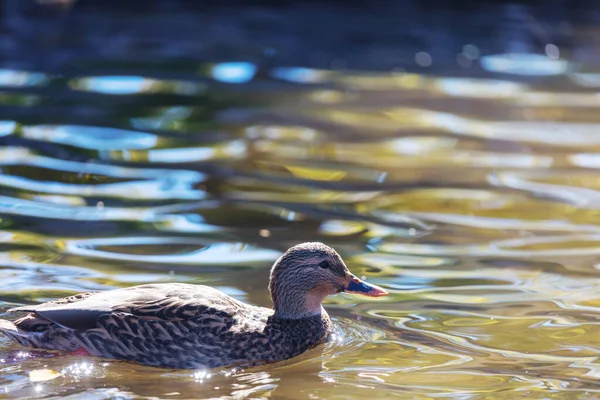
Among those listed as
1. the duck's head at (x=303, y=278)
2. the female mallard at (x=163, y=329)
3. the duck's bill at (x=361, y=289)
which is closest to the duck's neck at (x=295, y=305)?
the duck's head at (x=303, y=278)

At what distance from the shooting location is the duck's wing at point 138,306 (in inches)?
273

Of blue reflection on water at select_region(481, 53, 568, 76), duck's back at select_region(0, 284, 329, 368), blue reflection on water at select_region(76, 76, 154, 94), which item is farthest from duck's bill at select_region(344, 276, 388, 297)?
blue reflection on water at select_region(481, 53, 568, 76)

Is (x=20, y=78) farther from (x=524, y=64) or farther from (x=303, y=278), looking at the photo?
(x=303, y=278)

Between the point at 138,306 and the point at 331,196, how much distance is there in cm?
420

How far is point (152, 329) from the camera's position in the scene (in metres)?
6.95

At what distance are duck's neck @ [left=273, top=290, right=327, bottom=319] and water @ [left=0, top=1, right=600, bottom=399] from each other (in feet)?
0.92

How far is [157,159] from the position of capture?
12.0 metres

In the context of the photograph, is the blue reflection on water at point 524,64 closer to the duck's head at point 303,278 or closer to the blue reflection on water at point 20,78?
the blue reflection on water at point 20,78

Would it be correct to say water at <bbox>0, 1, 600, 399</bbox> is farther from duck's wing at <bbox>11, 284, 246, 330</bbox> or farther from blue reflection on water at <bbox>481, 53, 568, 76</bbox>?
duck's wing at <bbox>11, 284, 246, 330</bbox>

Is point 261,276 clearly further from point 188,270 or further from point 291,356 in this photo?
point 291,356

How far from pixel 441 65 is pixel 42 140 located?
313 inches

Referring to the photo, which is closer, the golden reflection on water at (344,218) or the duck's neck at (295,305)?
the golden reflection on water at (344,218)

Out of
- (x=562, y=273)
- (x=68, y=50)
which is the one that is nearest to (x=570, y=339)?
(x=562, y=273)

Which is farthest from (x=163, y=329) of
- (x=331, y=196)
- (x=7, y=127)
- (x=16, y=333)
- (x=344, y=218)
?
(x=7, y=127)
